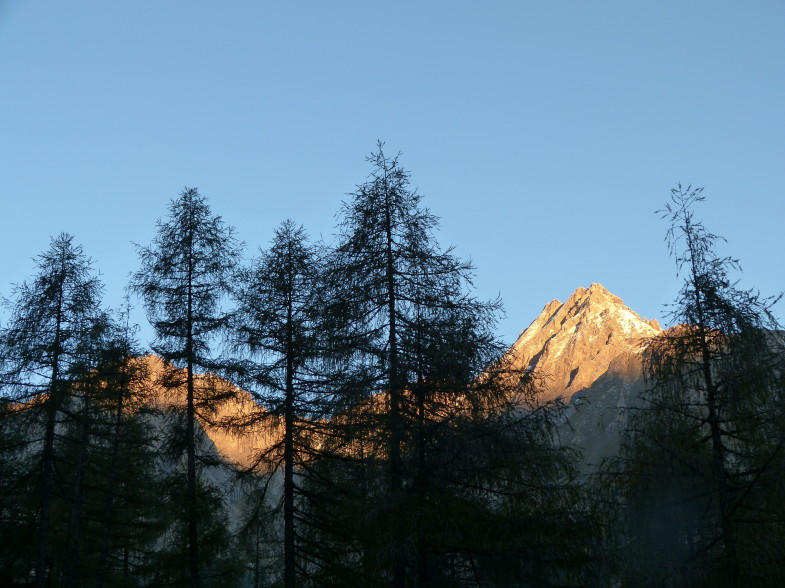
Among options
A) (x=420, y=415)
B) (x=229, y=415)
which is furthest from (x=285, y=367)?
(x=420, y=415)

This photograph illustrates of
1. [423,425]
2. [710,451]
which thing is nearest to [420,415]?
[423,425]

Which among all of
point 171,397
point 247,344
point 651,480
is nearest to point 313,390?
point 247,344

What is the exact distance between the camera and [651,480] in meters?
14.2

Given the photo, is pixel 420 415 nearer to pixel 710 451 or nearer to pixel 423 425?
pixel 423 425

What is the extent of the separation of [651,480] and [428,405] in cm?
422

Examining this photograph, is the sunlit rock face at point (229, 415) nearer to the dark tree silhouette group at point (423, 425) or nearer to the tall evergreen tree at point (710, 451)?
the dark tree silhouette group at point (423, 425)

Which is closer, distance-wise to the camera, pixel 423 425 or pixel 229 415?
pixel 423 425

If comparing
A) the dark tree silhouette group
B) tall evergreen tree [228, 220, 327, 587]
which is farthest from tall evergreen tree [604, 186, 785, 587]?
tall evergreen tree [228, 220, 327, 587]

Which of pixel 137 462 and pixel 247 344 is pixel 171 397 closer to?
pixel 247 344

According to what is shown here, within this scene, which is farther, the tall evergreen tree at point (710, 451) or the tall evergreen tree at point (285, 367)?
the tall evergreen tree at point (285, 367)

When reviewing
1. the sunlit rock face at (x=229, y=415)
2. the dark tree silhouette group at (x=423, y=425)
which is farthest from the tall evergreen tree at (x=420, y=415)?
the sunlit rock face at (x=229, y=415)

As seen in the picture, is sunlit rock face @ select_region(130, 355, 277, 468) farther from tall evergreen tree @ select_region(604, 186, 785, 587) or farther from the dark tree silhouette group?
tall evergreen tree @ select_region(604, 186, 785, 587)

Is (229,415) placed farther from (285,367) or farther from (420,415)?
(420,415)

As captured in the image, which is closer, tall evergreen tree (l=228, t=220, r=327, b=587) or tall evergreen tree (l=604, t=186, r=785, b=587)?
tall evergreen tree (l=604, t=186, r=785, b=587)
